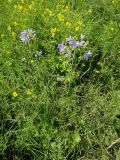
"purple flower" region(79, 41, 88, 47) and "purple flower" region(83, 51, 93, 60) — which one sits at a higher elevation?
"purple flower" region(79, 41, 88, 47)

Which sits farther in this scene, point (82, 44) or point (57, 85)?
point (82, 44)

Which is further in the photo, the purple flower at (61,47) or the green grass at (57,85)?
the purple flower at (61,47)

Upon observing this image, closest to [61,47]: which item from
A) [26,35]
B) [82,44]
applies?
[82,44]

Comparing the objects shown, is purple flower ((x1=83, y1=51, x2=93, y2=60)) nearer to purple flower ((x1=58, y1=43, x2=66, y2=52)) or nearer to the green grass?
the green grass

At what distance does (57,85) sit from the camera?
3.08m

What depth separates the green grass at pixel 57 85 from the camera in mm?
2680

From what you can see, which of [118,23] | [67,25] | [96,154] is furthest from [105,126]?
[118,23]

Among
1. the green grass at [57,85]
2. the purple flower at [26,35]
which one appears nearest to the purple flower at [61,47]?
the green grass at [57,85]

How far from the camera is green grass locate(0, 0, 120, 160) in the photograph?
2.68 m

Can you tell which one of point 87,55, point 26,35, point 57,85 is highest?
point 26,35

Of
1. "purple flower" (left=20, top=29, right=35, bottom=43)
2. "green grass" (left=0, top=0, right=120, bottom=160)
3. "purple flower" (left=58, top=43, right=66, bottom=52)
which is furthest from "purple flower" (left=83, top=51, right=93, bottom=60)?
"purple flower" (left=20, top=29, right=35, bottom=43)

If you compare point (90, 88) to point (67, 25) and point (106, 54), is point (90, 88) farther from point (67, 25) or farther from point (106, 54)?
point (67, 25)

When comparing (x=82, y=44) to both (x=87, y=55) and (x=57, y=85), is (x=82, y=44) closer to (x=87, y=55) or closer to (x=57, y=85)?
(x=87, y=55)

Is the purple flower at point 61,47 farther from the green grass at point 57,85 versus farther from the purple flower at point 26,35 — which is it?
the purple flower at point 26,35
